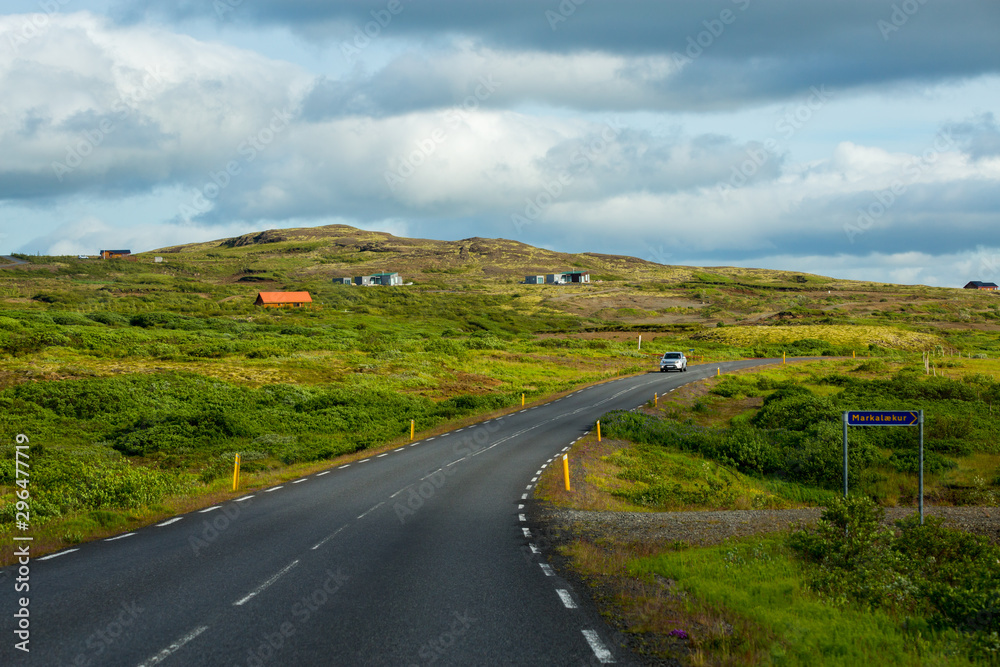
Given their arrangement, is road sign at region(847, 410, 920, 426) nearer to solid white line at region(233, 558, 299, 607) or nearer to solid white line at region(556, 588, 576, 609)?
solid white line at region(556, 588, 576, 609)

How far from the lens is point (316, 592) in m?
10.3

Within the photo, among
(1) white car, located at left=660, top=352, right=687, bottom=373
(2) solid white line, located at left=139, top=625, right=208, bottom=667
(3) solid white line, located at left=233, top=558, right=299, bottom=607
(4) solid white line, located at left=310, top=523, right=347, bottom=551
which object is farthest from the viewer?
(1) white car, located at left=660, top=352, right=687, bottom=373

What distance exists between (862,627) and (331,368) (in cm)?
5452

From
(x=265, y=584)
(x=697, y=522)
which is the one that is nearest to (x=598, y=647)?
(x=265, y=584)

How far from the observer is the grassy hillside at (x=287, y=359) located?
90.0 feet

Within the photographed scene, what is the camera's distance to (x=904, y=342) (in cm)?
8831

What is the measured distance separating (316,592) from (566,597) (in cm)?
364

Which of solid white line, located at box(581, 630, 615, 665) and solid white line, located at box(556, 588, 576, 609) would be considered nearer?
solid white line, located at box(581, 630, 615, 665)

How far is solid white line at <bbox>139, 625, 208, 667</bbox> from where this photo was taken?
759 centimetres

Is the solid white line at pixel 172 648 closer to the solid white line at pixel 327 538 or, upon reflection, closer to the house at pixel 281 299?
the solid white line at pixel 327 538

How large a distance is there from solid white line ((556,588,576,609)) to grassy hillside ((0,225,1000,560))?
1048cm

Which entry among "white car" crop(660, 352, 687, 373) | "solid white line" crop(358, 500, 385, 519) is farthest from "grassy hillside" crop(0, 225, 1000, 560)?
"solid white line" crop(358, 500, 385, 519)

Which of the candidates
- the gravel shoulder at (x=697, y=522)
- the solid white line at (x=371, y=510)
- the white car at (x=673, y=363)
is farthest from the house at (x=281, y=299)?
the gravel shoulder at (x=697, y=522)

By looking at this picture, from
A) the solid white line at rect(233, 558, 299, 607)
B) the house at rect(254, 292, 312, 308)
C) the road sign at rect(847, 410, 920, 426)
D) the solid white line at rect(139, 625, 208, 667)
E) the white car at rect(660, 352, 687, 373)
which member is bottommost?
the solid white line at rect(233, 558, 299, 607)
